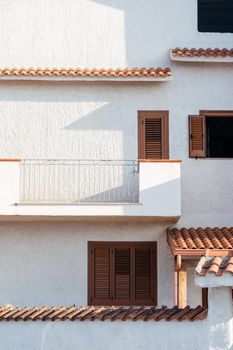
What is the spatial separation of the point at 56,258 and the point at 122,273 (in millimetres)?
1701

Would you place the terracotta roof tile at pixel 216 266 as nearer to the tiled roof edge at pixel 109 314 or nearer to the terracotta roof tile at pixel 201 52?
the tiled roof edge at pixel 109 314

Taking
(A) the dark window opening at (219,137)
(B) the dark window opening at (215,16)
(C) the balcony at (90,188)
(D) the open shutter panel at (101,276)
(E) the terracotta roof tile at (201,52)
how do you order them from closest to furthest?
(C) the balcony at (90,188) → (D) the open shutter panel at (101,276) → (E) the terracotta roof tile at (201,52) → (A) the dark window opening at (219,137) → (B) the dark window opening at (215,16)

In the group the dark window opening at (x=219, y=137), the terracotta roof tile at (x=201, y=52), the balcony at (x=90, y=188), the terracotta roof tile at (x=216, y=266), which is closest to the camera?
the terracotta roof tile at (x=216, y=266)

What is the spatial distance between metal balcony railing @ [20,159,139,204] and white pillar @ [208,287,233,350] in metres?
6.55

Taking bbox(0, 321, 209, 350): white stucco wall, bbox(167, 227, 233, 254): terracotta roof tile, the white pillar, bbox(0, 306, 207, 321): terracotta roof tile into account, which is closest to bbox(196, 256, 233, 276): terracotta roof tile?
the white pillar

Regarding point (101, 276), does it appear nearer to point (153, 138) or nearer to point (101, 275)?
point (101, 275)

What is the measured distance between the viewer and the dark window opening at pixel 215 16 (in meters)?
19.0

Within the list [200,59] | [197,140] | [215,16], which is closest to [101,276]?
[197,140]

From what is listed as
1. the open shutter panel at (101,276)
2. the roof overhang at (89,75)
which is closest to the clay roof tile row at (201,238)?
the open shutter panel at (101,276)

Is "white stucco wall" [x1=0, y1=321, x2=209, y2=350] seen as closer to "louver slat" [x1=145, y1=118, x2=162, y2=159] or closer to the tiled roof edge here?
the tiled roof edge

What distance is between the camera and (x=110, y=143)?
17391 millimetres

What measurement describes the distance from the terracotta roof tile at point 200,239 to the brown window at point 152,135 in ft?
6.61

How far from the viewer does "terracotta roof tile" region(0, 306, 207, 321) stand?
36.4 feet

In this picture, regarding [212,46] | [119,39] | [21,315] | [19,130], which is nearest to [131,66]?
[119,39]
